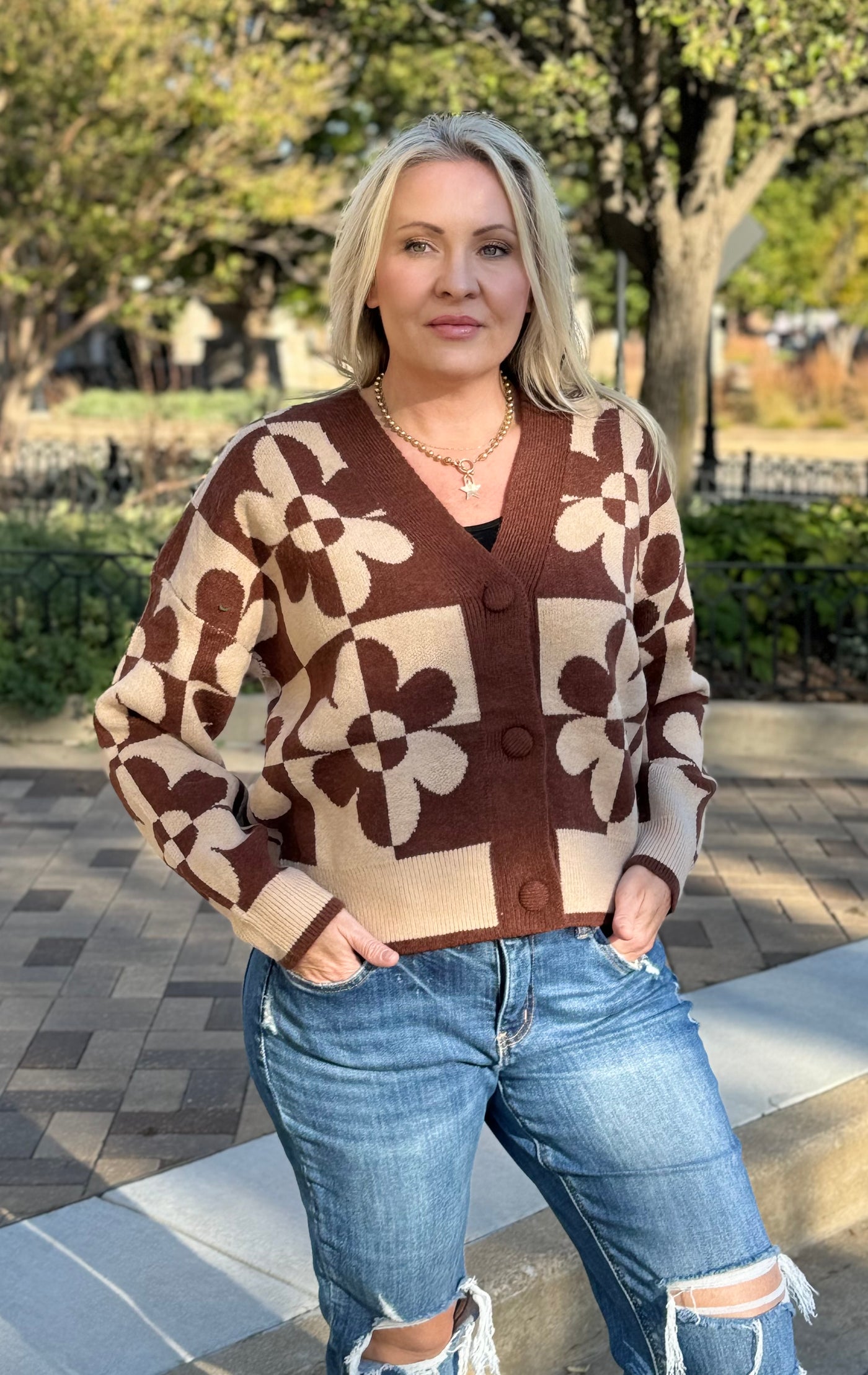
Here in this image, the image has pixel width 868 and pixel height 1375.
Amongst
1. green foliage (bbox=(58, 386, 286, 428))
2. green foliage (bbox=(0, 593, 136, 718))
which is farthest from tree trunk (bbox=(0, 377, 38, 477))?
green foliage (bbox=(0, 593, 136, 718))

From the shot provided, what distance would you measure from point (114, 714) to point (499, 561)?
503mm

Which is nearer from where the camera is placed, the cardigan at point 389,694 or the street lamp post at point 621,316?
the cardigan at point 389,694

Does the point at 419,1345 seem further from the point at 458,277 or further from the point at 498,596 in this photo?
the point at 458,277

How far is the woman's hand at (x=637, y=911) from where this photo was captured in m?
1.84

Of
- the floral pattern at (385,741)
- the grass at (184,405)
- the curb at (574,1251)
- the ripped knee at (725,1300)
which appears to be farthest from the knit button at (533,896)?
the grass at (184,405)

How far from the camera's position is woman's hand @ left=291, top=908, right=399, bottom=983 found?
1.76 meters

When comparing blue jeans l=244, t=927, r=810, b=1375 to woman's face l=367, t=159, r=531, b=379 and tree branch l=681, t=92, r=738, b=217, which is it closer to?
woman's face l=367, t=159, r=531, b=379

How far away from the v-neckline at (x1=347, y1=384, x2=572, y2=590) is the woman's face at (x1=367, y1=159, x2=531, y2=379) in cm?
10

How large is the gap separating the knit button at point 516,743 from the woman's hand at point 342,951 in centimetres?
26

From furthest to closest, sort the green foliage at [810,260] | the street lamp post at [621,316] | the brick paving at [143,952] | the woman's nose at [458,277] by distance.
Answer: the green foliage at [810,260] → the street lamp post at [621,316] → the brick paving at [143,952] → the woman's nose at [458,277]

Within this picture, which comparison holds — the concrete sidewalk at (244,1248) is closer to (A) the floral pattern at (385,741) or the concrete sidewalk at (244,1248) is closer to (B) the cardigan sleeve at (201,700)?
(B) the cardigan sleeve at (201,700)

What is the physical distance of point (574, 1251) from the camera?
2914 mm

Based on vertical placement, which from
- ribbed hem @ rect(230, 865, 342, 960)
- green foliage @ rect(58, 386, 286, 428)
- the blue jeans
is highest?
ribbed hem @ rect(230, 865, 342, 960)

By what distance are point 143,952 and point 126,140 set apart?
43.5ft
